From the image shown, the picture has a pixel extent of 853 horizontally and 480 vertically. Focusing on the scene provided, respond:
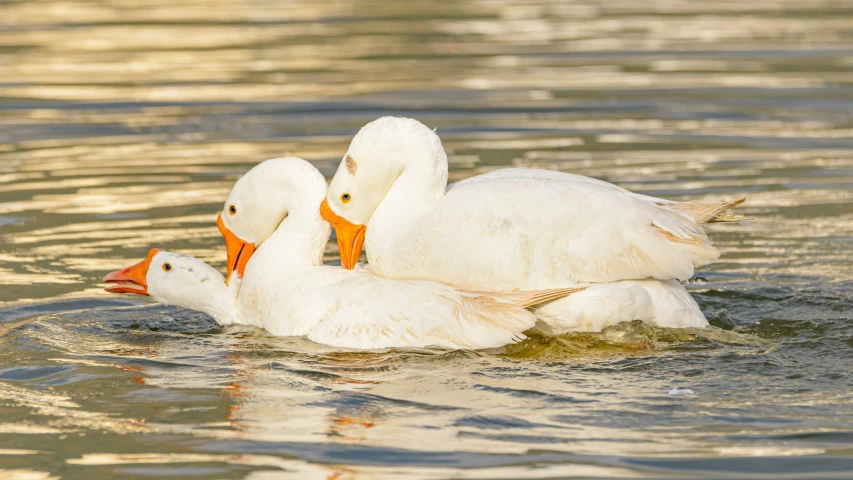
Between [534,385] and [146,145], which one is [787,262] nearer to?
[534,385]

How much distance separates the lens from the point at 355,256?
29.9 ft

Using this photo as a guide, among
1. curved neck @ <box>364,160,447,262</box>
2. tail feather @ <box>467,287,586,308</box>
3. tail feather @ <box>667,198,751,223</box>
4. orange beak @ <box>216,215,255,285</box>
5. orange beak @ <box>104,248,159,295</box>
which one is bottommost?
tail feather @ <box>467,287,586,308</box>

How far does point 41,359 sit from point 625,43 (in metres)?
14.5

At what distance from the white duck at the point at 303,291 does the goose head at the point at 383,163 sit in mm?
442

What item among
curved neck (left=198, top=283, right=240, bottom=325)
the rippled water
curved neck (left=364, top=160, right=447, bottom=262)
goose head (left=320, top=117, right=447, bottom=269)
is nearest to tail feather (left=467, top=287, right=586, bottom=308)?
the rippled water

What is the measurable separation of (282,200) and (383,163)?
3.09 feet

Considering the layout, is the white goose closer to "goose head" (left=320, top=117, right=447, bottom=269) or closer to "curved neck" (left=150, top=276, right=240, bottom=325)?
"goose head" (left=320, top=117, right=447, bottom=269)

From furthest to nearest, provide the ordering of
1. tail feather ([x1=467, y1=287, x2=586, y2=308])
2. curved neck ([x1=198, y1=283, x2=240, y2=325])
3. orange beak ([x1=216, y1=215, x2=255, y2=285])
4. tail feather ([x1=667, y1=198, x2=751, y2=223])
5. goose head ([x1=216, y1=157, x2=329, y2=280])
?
orange beak ([x1=216, y1=215, x2=255, y2=285]) → curved neck ([x1=198, y1=283, x2=240, y2=325]) → goose head ([x1=216, y1=157, x2=329, y2=280]) → tail feather ([x1=667, y1=198, x2=751, y2=223]) → tail feather ([x1=467, y1=287, x2=586, y2=308])

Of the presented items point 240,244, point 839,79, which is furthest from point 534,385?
point 839,79

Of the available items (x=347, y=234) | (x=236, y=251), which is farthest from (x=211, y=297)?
(x=347, y=234)

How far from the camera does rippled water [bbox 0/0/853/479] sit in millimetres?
6699

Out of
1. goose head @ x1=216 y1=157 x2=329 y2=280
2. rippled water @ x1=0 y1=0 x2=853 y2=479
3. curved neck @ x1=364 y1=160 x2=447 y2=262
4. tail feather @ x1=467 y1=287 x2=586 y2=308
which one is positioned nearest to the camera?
rippled water @ x1=0 y1=0 x2=853 y2=479

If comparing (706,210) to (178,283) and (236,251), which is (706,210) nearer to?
(236,251)

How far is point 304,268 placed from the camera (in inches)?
356
